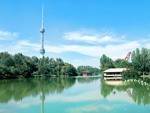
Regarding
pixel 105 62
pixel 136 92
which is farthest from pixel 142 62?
pixel 136 92

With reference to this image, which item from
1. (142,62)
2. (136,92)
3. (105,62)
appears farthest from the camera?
(105,62)

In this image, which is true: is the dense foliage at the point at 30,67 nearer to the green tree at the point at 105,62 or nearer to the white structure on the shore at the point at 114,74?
the green tree at the point at 105,62

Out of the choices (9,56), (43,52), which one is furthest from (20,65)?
(43,52)

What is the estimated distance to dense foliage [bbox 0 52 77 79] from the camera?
84.8 metres

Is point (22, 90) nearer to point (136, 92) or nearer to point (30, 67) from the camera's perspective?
point (136, 92)

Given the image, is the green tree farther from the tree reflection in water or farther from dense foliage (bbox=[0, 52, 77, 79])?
the tree reflection in water

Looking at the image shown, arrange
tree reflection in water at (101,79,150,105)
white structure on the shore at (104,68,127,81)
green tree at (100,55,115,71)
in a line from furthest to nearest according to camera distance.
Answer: green tree at (100,55,115,71) → white structure on the shore at (104,68,127,81) → tree reflection in water at (101,79,150,105)

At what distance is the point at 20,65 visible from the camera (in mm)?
93125

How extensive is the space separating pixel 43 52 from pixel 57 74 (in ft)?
109

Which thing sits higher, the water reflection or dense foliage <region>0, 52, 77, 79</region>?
dense foliage <region>0, 52, 77, 79</region>

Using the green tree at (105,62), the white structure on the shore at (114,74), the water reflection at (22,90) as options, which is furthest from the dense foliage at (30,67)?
the white structure on the shore at (114,74)

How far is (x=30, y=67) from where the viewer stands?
103 m

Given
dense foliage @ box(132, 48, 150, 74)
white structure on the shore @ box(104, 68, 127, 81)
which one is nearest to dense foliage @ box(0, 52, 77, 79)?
white structure on the shore @ box(104, 68, 127, 81)

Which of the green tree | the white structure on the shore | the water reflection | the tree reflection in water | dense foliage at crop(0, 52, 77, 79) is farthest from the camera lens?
the green tree
